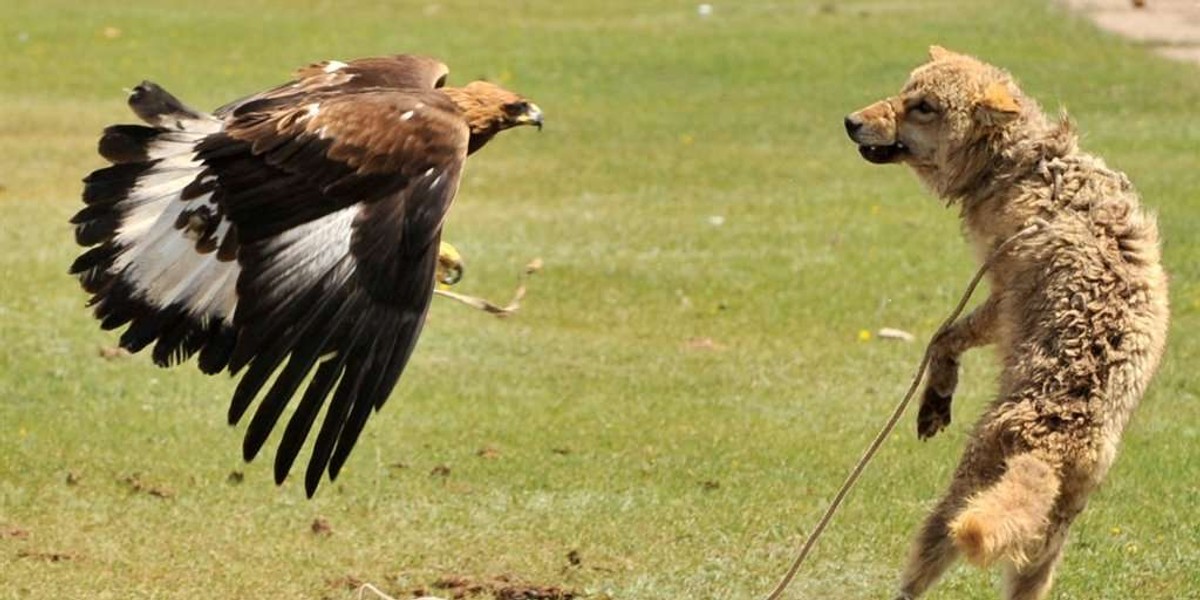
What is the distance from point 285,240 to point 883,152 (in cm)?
192

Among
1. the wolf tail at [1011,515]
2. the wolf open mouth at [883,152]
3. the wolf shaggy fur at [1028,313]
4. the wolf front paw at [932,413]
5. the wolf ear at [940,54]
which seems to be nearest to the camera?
the wolf tail at [1011,515]

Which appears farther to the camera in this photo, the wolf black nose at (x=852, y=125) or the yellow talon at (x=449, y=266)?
the yellow talon at (x=449, y=266)

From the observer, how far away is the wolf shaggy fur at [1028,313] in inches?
251

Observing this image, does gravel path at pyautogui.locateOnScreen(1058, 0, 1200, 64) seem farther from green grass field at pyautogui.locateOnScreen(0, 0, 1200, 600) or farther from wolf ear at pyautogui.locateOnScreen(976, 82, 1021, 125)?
wolf ear at pyautogui.locateOnScreen(976, 82, 1021, 125)

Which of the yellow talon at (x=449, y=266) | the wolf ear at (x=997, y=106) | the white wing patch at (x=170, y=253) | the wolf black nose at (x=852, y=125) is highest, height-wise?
the wolf ear at (x=997, y=106)

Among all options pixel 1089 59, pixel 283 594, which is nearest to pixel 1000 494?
pixel 283 594

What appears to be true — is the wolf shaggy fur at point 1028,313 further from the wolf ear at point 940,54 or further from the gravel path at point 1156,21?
the gravel path at point 1156,21

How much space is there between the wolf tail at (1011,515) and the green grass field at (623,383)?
5.26 ft

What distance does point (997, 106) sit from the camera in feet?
22.5

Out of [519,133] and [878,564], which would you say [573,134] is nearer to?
[519,133]

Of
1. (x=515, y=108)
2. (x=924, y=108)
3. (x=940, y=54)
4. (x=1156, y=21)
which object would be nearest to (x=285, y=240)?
(x=515, y=108)

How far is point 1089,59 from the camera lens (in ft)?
69.9

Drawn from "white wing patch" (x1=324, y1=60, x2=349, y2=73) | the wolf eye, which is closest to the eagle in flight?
"white wing patch" (x1=324, y1=60, x2=349, y2=73)

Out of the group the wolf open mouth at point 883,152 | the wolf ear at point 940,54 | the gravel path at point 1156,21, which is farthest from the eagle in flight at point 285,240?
the gravel path at point 1156,21
